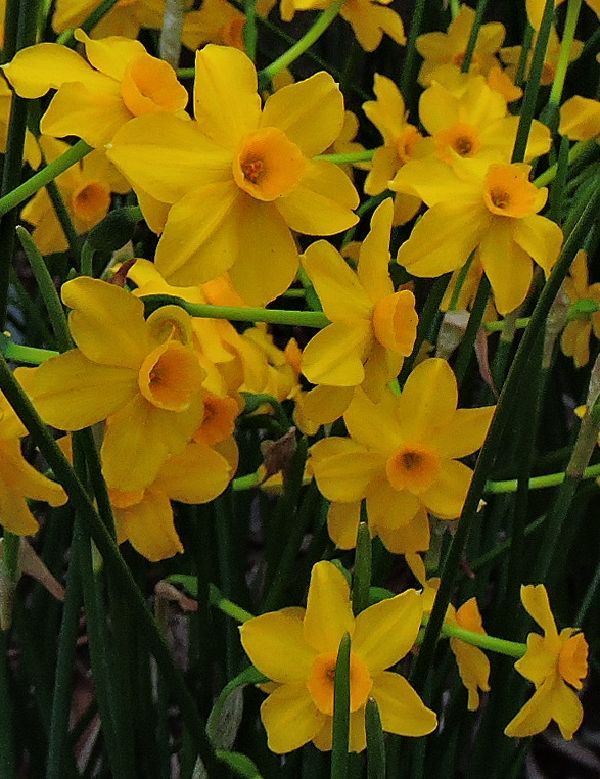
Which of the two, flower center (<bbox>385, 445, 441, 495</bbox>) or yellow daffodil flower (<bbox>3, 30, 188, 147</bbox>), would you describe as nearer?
yellow daffodil flower (<bbox>3, 30, 188, 147</bbox>)

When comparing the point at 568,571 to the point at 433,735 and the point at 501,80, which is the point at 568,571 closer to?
the point at 433,735

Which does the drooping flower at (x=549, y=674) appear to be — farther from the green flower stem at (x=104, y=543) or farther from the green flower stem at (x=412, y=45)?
the green flower stem at (x=412, y=45)

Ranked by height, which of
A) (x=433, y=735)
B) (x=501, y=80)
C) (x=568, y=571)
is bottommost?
(x=568, y=571)

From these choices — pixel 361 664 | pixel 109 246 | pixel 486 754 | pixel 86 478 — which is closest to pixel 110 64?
pixel 109 246

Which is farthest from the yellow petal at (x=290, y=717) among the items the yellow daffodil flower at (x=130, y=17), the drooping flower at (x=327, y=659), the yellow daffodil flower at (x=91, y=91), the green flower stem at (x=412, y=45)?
the green flower stem at (x=412, y=45)

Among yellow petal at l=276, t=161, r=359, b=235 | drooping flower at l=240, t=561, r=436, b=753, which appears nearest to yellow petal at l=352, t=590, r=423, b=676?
drooping flower at l=240, t=561, r=436, b=753

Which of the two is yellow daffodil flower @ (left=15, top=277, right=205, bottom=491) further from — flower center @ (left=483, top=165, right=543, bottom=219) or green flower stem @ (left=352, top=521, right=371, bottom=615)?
flower center @ (left=483, top=165, right=543, bottom=219)

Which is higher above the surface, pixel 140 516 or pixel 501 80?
pixel 501 80

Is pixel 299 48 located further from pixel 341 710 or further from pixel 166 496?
pixel 341 710
